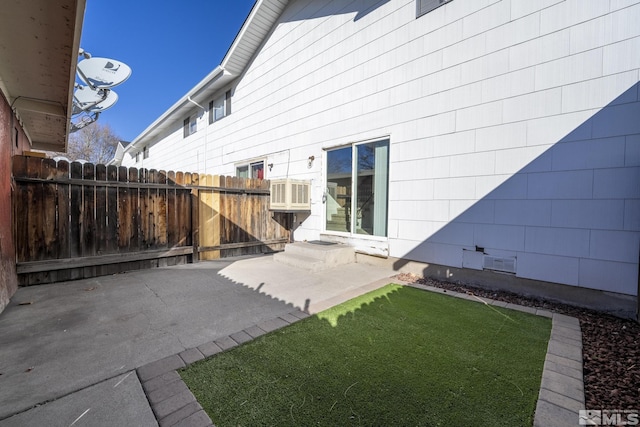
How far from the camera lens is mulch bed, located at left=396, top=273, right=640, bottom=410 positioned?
178 cm

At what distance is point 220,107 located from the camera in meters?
10.3

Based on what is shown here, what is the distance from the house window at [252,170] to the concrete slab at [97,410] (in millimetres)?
6832

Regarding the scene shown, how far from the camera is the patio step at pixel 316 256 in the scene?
5008 mm

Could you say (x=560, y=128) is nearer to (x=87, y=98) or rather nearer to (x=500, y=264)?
(x=500, y=264)

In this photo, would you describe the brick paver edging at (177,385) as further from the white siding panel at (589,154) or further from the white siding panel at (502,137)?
the white siding panel at (589,154)

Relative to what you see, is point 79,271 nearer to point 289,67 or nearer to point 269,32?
point 289,67

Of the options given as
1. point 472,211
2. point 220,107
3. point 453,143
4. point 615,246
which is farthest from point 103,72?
point 615,246

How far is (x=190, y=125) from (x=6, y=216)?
9.94 metres

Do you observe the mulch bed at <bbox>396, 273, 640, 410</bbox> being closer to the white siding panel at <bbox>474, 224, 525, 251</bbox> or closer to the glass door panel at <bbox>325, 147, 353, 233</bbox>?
the white siding panel at <bbox>474, 224, 525, 251</bbox>

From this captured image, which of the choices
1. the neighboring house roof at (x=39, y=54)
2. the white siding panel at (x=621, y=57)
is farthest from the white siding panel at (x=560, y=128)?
the neighboring house roof at (x=39, y=54)

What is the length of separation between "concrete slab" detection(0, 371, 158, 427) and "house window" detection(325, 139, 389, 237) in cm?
429

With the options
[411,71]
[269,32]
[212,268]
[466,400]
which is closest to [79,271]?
[212,268]

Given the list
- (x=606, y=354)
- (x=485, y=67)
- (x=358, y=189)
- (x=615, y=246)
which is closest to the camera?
(x=606, y=354)

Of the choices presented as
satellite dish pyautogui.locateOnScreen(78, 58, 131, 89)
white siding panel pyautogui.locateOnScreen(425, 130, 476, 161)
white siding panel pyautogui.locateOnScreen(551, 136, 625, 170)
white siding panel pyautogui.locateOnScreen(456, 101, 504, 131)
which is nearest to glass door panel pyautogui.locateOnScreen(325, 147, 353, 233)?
white siding panel pyautogui.locateOnScreen(425, 130, 476, 161)
